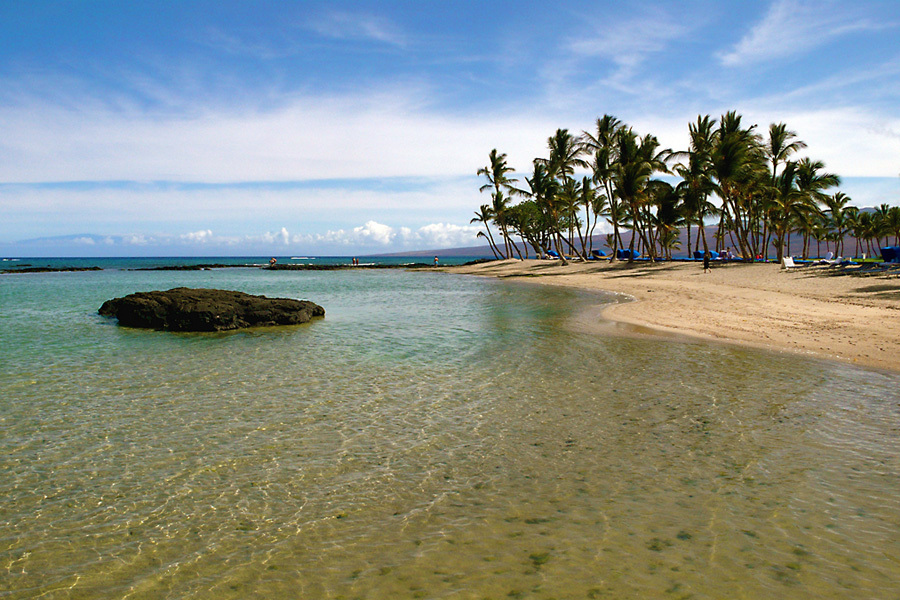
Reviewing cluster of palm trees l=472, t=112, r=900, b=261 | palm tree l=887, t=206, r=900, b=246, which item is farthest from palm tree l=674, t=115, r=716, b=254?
palm tree l=887, t=206, r=900, b=246

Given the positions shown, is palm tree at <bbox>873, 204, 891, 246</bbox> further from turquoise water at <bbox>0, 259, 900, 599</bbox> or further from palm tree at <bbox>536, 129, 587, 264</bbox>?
turquoise water at <bbox>0, 259, 900, 599</bbox>

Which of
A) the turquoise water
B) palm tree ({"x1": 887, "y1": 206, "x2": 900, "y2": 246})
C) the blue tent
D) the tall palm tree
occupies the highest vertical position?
the tall palm tree

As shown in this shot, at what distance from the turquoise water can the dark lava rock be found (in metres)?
6.51

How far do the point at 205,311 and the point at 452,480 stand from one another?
1571 cm

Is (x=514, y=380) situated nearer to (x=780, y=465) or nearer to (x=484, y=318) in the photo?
(x=780, y=465)

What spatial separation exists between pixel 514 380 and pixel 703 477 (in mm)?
5141

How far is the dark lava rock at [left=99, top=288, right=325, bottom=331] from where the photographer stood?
1877cm

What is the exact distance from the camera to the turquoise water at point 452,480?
13.9 feet

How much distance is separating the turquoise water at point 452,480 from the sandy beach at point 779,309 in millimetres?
2239

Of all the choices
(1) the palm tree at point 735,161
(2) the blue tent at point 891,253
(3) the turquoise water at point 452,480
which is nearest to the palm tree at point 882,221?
(1) the palm tree at point 735,161

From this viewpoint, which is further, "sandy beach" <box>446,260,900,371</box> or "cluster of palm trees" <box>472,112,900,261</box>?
"cluster of palm trees" <box>472,112,900,261</box>

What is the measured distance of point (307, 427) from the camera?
7848 millimetres

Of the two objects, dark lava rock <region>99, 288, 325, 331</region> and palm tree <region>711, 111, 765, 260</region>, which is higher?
palm tree <region>711, 111, 765, 260</region>

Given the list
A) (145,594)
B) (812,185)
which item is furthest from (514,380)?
(812,185)
